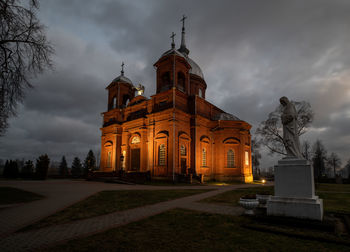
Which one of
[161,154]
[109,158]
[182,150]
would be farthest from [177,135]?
[109,158]

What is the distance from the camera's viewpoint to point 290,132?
7.51m

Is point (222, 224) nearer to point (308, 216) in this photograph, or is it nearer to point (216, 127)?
point (308, 216)

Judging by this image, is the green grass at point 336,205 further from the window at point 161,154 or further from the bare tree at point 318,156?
the bare tree at point 318,156

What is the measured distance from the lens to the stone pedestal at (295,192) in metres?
6.33

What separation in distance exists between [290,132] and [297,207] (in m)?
2.59

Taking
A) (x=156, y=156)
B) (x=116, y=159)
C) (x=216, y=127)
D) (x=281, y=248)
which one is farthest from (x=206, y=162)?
(x=281, y=248)

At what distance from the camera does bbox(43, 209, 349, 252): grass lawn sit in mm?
4508

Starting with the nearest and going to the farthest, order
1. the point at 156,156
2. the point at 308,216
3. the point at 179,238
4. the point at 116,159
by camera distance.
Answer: the point at 179,238 → the point at 308,216 → the point at 156,156 → the point at 116,159

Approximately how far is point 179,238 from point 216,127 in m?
26.9

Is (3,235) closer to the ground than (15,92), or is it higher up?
closer to the ground

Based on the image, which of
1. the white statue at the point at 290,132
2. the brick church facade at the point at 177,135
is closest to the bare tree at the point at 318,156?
the brick church facade at the point at 177,135

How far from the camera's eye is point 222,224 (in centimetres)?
642

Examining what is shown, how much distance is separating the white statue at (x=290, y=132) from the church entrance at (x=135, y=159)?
83.0 ft

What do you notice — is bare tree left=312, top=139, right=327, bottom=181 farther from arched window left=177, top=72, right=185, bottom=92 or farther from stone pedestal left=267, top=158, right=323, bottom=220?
stone pedestal left=267, top=158, right=323, bottom=220
